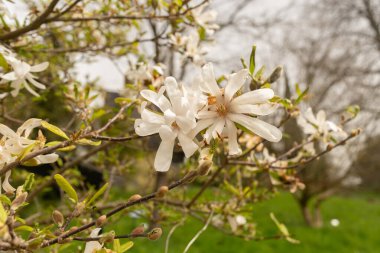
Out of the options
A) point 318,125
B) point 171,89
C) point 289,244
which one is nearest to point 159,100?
point 171,89

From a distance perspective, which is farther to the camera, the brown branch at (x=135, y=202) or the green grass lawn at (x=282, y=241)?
the green grass lawn at (x=282, y=241)

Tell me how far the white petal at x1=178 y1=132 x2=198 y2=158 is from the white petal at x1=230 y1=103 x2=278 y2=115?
88mm

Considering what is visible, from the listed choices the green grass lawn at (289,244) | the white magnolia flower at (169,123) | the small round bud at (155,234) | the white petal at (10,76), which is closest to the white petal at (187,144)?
the white magnolia flower at (169,123)

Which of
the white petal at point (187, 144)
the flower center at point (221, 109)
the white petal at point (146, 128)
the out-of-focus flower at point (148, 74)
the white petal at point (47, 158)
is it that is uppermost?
the out-of-focus flower at point (148, 74)

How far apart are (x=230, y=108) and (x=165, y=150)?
0.41 ft

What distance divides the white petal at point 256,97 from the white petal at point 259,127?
3 cm

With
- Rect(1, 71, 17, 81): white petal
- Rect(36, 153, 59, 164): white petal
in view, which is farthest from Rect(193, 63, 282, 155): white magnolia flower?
Rect(1, 71, 17, 81): white petal

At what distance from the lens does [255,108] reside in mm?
642

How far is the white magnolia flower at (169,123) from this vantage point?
0.61 m

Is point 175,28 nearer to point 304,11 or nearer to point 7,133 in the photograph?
point 7,133

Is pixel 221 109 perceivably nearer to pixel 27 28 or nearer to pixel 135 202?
pixel 135 202

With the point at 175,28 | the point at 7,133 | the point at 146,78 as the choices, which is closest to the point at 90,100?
the point at 146,78

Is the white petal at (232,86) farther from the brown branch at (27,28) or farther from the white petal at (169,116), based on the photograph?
the brown branch at (27,28)

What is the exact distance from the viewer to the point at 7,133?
70 centimetres
